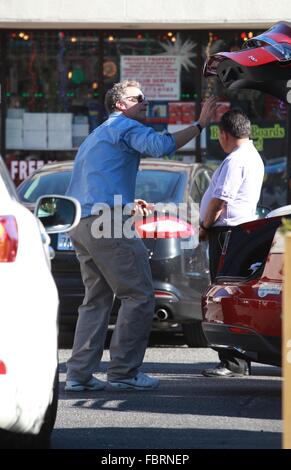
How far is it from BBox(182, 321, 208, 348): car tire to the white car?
5174 mm

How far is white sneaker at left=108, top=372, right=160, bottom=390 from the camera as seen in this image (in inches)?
324

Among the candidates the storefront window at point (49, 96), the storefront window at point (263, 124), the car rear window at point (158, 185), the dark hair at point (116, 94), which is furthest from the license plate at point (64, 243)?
the storefront window at point (49, 96)

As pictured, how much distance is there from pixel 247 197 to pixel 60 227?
282 centimetres

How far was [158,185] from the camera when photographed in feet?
34.7

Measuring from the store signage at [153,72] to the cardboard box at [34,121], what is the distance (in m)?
1.22

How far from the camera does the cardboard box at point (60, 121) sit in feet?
54.0

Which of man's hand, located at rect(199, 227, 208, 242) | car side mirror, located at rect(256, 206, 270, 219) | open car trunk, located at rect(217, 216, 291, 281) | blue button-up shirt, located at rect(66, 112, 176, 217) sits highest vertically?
blue button-up shirt, located at rect(66, 112, 176, 217)

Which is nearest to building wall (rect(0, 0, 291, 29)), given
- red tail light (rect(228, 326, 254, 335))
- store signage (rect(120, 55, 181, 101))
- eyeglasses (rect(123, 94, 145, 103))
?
store signage (rect(120, 55, 181, 101))

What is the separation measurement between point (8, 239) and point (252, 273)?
105 inches

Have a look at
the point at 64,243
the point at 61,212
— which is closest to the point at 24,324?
the point at 61,212

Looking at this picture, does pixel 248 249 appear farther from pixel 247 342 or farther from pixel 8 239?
pixel 8 239

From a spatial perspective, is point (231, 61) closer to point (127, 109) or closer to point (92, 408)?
point (127, 109)

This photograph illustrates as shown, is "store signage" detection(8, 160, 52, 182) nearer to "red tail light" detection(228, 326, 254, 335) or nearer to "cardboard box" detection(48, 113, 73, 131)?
"cardboard box" detection(48, 113, 73, 131)

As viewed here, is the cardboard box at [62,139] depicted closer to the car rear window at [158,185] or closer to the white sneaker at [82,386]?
the car rear window at [158,185]
